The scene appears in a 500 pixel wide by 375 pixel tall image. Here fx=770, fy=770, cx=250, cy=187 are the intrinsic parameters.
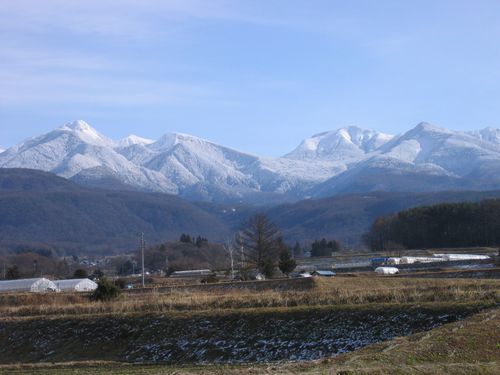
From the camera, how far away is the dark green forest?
4678 inches

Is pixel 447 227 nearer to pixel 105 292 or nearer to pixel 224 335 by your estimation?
pixel 105 292

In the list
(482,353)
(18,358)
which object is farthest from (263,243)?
(482,353)

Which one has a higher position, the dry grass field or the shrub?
the shrub

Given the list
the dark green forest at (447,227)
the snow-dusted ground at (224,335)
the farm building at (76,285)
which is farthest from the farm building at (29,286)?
the dark green forest at (447,227)

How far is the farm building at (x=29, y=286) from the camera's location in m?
82.9

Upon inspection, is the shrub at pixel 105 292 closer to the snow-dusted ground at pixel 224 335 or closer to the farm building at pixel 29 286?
the snow-dusted ground at pixel 224 335

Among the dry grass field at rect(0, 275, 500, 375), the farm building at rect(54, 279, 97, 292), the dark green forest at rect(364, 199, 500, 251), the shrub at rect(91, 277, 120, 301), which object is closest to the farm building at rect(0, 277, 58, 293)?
the farm building at rect(54, 279, 97, 292)

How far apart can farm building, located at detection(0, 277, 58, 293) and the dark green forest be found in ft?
202

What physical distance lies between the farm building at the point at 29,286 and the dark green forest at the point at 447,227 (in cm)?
6160

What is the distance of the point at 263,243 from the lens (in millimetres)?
94312

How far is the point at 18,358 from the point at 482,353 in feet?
64.2

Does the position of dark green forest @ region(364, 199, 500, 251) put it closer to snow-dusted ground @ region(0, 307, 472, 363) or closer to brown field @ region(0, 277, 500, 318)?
brown field @ region(0, 277, 500, 318)

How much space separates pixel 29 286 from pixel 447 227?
68.8 meters

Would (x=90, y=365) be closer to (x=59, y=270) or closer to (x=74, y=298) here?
(x=74, y=298)
